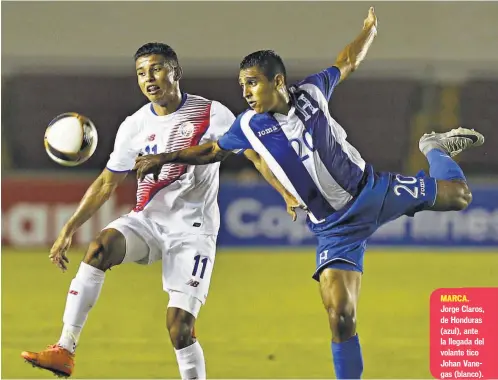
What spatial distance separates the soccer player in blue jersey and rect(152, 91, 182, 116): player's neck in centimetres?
45

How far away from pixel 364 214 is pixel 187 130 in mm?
1114

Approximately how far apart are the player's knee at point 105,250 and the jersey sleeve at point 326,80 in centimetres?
125

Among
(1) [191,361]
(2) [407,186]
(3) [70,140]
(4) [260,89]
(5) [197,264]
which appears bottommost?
(1) [191,361]

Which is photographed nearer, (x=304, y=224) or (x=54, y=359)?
(x=54, y=359)

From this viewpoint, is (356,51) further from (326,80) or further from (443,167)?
(443,167)

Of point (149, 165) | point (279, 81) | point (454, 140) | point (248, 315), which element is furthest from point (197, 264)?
point (248, 315)

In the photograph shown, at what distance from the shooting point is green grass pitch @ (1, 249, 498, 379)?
5.66 metres

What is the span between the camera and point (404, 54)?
10602 mm

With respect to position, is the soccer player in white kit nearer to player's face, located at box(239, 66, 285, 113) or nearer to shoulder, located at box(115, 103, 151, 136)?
shoulder, located at box(115, 103, 151, 136)

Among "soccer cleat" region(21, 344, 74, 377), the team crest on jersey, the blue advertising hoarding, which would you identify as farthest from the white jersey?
the blue advertising hoarding

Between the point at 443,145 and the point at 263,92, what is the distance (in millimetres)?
1221

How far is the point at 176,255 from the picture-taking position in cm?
496

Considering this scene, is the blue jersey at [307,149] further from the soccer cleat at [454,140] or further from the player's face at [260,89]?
the soccer cleat at [454,140]

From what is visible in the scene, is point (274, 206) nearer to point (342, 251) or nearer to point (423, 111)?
point (423, 111)
